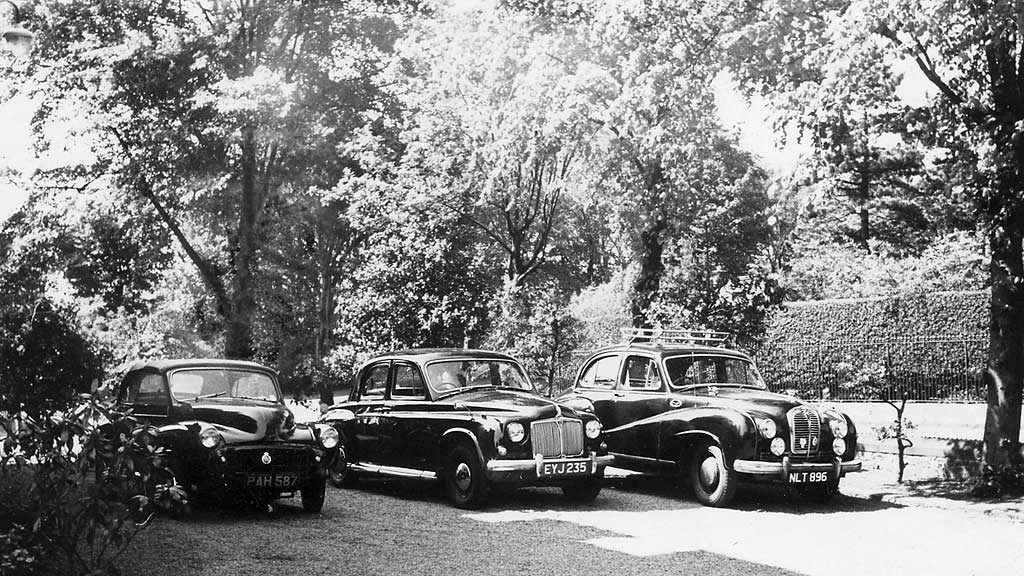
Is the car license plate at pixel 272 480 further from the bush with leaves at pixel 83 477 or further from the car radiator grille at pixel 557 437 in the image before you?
the bush with leaves at pixel 83 477

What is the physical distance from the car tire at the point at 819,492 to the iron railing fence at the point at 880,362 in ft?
16.8

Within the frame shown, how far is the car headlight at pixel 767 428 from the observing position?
12.6 metres

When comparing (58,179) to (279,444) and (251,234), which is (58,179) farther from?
(279,444)

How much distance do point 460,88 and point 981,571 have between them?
70.9 feet

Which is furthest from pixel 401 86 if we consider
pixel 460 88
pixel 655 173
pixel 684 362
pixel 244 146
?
pixel 684 362

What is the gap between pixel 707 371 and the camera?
565 inches

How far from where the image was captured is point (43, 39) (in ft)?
88.1

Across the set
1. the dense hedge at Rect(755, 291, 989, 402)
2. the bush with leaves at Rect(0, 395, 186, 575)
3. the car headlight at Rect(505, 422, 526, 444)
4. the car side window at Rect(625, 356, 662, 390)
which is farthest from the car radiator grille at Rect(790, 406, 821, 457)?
the bush with leaves at Rect(0, 395, 186, 575)

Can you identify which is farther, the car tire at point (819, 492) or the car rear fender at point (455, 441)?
the car tire at point (819, 492)

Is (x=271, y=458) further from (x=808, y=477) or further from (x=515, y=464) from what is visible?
(x=808, y=477)

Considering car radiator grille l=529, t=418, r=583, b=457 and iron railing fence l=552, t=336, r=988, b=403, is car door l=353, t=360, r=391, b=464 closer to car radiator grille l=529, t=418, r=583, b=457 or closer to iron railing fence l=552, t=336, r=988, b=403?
car radiator grille l=529, t=418, r=583, b=457

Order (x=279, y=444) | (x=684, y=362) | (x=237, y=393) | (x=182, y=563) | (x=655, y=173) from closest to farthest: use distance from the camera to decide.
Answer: (x=182, y=563)
(x=279, y=444)
(x=237, y=393)
(x=684, y=362)
(x=655, y=173)

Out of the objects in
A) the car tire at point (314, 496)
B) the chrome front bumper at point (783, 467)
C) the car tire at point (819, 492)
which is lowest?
the car tire at point (819, 492)

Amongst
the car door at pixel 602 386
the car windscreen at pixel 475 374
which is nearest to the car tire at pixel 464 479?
the car windscreen at pixel 475 374
